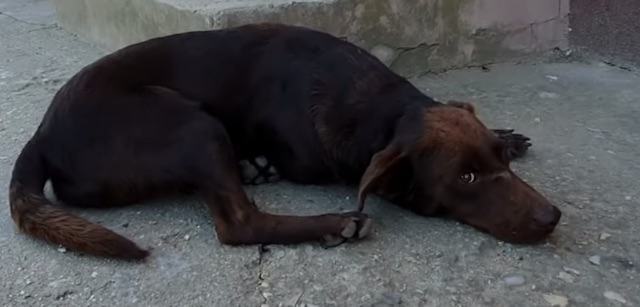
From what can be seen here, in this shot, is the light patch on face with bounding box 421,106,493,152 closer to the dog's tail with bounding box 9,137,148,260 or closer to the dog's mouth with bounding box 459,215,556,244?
the dog's mouth with bounding box 459,215,556,244

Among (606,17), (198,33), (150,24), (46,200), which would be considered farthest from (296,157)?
(606,17)

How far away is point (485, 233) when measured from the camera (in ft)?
9.11

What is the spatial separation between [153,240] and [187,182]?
21 centimetres

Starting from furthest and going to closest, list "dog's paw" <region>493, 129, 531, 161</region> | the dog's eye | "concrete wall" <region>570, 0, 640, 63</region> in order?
"concrete wall" <region>570, 0, 640, 63</region> < "dog's paw" <region>493, 129, 531, 161</region> < the dog's eye

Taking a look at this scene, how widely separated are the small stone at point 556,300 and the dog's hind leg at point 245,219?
1.85 feet

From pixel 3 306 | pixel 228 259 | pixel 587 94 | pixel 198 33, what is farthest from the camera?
pixel 587 94

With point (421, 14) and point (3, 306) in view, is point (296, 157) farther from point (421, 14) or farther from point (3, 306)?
point (421, 14)

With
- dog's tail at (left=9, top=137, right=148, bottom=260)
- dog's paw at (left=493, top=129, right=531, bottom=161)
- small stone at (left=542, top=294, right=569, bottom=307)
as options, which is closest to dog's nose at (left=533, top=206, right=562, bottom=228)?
small stone at (left=542, top=294, right=569, bottom=307)

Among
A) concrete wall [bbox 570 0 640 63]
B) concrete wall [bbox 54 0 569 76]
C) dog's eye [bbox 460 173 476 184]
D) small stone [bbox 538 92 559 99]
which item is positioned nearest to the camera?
dog's eye [bbox 460 173 476 184]

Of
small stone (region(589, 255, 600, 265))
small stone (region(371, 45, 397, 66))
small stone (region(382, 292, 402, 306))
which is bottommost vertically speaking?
small stone (region(589, 255, 600, 265))

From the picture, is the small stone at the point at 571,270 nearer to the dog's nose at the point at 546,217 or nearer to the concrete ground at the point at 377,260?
the concrete ground at the point at 377,260

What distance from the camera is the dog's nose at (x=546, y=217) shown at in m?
2.64

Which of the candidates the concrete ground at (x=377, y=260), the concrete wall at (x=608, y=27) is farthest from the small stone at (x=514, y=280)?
the concrete wall at (x=608, y=27)

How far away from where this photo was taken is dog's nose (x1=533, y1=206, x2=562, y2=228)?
8.66 feet
